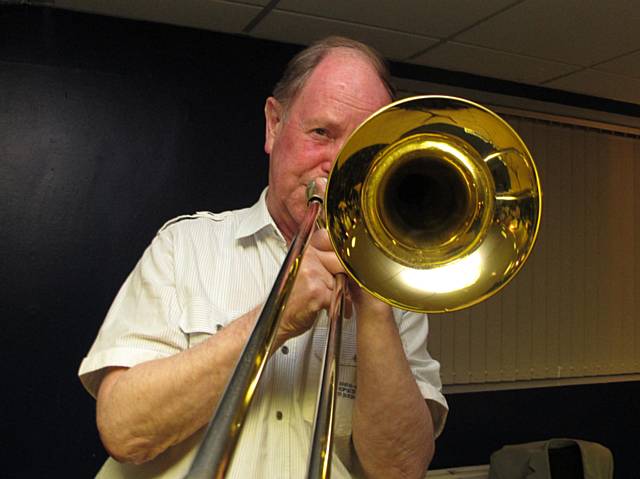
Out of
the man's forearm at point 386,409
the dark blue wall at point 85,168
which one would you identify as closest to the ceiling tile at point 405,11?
the dark blue wall at point 85,168

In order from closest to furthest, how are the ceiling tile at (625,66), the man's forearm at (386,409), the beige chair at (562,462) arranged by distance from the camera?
the man's forearm at (386,409) → the beige chair at (562,462) → the ceiling tile at (625,66)

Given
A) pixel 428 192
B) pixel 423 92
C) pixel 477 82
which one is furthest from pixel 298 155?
pixel 477 82

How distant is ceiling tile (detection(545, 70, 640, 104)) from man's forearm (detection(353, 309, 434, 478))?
2685 millimetres

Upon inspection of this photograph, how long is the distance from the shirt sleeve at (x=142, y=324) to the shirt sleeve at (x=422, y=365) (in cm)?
45

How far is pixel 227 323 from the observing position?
1213 mm

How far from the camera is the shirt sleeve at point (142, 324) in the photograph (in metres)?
1.09

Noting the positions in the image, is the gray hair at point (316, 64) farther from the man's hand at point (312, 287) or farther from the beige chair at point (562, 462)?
the beige chair at point (562, 462)

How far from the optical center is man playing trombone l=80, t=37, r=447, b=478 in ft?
3.27

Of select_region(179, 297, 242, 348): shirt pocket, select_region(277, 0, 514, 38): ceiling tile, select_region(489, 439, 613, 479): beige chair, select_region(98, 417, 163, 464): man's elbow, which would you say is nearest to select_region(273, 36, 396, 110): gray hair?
select_region(179, 297, 242, 348): shirt pocket

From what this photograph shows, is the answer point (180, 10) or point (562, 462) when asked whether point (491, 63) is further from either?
point (562, 462)

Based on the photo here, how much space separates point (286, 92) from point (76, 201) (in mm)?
1543

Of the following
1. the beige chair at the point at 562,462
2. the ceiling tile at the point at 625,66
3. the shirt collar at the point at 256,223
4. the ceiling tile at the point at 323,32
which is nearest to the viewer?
the shirt collar at the point at 256,223

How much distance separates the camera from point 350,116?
4.11 ft

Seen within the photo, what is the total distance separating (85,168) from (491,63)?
1979 millimetres
